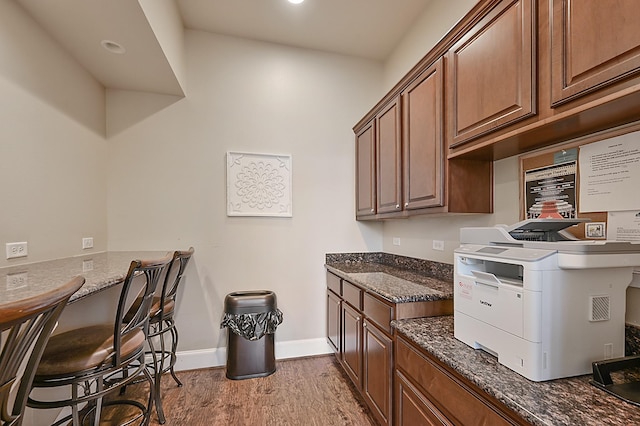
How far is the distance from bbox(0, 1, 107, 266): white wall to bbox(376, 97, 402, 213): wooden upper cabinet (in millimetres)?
2464

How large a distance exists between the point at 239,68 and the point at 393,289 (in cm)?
265

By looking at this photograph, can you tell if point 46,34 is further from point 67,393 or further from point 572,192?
point 572,192

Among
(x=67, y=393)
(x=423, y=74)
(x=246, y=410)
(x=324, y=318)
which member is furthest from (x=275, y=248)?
(x=423, y=74)

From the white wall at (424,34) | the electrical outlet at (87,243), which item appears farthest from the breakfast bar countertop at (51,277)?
the white wall at (424,34)

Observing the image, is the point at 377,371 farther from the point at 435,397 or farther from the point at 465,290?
the point at 465,290

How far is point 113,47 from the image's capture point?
217 centimetres

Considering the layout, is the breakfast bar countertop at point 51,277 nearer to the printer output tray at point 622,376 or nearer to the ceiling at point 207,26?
the ceiling at point 207,26

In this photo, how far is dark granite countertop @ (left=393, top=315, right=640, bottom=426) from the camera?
30.6 inches

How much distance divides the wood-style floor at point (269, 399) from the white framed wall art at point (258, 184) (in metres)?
1.54

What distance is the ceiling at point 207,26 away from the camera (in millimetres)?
1829

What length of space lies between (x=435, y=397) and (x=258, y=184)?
238cm

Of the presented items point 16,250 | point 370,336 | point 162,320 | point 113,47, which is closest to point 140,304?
point 162,320

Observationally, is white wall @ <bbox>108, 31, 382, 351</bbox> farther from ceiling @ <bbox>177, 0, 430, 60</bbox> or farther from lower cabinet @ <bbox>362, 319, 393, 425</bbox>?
lower cabinet @ <bbox>362, 319, 393, 425</bbox>

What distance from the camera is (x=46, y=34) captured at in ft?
6.48
